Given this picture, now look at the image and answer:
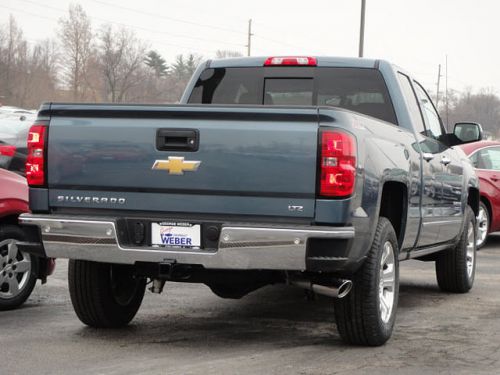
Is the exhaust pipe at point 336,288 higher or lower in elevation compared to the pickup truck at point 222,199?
lower

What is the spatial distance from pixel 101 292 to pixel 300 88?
240cm

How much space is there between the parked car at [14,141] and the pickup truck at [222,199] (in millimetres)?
4083

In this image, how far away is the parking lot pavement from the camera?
18.2 ft

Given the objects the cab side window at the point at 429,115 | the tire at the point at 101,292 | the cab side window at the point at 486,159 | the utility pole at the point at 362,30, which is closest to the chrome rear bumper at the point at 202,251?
the tire at the point at 101,292

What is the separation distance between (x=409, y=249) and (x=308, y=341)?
4.57 feet

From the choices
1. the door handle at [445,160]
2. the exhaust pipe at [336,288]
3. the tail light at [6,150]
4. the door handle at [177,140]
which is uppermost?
the door handle at [177,140]

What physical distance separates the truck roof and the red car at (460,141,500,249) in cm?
654

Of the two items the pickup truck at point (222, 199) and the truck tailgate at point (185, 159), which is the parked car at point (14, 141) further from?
the truck tailgate at point (185, 159)

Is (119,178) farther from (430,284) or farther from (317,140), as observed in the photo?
(430,284)

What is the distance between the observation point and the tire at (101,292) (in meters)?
6.56

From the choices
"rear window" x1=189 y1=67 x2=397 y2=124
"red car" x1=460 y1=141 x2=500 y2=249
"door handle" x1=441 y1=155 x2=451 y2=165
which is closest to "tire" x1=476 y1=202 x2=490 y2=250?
"red car" x1=460 y1=141 x2=500 y2=249

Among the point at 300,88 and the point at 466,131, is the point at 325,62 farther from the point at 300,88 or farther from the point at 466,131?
the point at 466,131

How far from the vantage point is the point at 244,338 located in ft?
21.3

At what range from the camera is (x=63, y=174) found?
19.2ft
